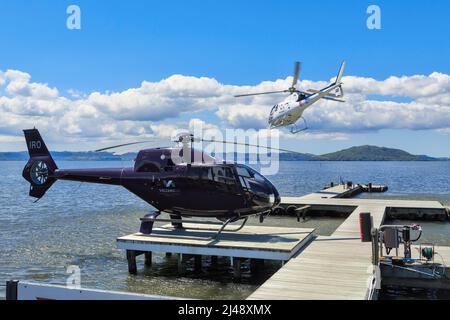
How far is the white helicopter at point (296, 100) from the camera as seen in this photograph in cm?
4112

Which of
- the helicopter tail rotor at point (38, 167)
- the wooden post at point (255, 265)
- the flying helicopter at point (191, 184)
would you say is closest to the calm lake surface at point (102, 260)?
the wooden post at point (255, 265)

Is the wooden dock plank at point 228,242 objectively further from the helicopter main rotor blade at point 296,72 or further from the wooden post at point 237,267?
the helicopter main rotor blade at point 296,72

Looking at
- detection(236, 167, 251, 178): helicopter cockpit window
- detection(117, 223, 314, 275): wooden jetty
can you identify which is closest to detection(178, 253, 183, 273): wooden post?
detection(117, 223, 314, 275): wooden jetty

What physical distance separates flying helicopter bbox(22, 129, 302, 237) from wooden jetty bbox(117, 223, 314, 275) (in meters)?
0.54

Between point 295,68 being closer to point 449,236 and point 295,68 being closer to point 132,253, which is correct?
point 449,236

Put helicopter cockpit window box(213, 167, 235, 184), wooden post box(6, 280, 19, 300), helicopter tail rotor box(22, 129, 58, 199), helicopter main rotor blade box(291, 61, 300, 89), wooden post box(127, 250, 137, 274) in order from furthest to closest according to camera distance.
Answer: helicopter main rotor blade box(291, 61, 300, 89) < helicopter tail rotor box(22, 129, 58, 199) < wooden post box(127, 250, 137, 274) < helicopter cockpit window box(213, 167, 235, 184) < wooden post box(6, 280, 19, 300)

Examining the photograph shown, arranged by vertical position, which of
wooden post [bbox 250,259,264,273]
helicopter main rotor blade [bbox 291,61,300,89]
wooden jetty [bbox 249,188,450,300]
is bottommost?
wooden post [bbox 250,259,264,273]

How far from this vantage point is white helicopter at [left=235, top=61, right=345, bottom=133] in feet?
135

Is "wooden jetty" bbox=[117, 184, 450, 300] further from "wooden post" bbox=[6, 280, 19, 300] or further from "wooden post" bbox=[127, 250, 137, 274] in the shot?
"wooden post" bbox=[6, 280, 19, 300]

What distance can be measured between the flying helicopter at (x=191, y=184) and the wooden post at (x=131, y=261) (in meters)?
0.84

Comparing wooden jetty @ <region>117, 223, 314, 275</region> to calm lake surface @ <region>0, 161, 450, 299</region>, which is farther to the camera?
calm lake surface @ <region>0, 161, 450, 299</region>

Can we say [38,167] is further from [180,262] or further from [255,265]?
[255,265]

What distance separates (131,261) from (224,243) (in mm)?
3253
